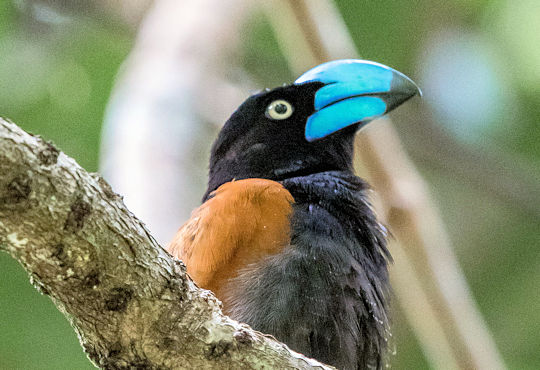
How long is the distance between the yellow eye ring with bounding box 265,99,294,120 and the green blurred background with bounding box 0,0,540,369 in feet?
9.72

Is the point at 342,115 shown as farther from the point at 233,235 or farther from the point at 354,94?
the point at 233,235

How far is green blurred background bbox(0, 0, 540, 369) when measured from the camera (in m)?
6.20

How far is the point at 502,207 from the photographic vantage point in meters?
7.11

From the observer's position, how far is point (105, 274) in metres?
1.94

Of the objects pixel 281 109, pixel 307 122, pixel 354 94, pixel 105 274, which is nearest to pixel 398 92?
pixel 354 94

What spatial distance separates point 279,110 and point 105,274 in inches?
81.0

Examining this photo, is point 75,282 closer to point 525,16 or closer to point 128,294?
point 128,294

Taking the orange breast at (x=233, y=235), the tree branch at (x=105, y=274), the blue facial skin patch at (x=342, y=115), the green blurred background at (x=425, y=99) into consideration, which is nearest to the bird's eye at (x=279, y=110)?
the blue facial skin patch at (x=342, y=115)

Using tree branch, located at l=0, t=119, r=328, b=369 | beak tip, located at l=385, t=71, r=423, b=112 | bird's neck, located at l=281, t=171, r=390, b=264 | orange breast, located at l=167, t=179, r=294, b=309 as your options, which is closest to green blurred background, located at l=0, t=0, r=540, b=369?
beak tip, located at l=385, t=71, r=423, b=112

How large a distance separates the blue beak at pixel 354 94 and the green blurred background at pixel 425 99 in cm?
284

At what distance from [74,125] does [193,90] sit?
1.60 m

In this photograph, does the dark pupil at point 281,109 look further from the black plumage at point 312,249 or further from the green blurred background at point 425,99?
the green blurred background at point 425,99

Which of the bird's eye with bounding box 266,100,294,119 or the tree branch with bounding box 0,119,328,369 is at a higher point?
the bird's eye with bounding box 266,100,294,119

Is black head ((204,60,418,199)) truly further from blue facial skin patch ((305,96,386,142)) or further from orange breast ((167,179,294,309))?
orange breast ((167,179,294,309))
